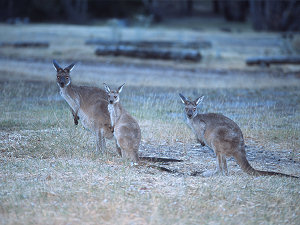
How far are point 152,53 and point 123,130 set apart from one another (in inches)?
604

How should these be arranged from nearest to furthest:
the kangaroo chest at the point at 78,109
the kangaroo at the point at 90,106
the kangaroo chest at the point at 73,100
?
the kangaroo at the point at 90,106, the kangaroo chest at the point at 78,109, the kangaroo chest at the point at 73,100

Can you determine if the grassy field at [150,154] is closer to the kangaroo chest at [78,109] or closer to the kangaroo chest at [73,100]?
the kangaroo chest at [78,109]

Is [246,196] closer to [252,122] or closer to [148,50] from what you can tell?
[252,122]

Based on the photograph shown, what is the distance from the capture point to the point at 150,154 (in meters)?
9.05

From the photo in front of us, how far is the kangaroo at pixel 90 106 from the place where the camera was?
8602 millimetres

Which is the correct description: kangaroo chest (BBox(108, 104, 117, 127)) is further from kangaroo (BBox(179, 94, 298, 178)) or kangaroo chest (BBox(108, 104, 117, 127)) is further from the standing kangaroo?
kangaroo (BBox(179, 94, 298, 178))

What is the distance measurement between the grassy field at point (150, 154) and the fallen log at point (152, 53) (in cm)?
409

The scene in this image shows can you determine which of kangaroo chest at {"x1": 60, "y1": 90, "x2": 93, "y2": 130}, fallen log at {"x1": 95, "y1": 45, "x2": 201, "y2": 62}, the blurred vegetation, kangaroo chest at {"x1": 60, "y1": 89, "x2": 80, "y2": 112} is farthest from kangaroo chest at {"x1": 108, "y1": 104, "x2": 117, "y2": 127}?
the blurred vegetation

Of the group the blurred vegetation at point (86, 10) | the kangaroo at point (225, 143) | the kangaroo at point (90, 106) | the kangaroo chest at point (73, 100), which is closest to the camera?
the kangaroo at point (225, 143)

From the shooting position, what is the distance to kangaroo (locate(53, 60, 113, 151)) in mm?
8602

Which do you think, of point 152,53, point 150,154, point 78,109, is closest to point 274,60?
point 152,53

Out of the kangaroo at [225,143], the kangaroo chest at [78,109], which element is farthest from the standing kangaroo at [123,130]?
the kangaroo at [225,143]

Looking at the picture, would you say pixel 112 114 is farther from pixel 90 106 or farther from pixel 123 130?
pixel 90 106

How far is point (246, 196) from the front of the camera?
21.3 feet
